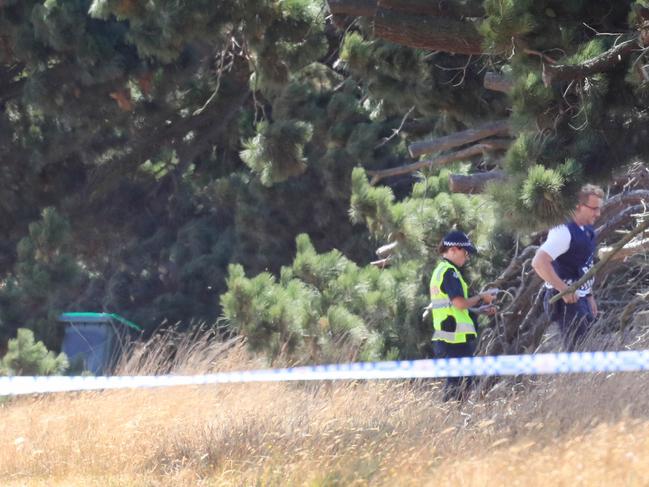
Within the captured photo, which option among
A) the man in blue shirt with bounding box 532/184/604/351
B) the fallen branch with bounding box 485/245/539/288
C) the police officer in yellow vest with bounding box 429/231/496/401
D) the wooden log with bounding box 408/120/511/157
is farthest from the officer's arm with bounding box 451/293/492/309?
the wooden log with bounding box 408/120/511/157

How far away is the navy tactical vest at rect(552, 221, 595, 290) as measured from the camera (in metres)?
7.29

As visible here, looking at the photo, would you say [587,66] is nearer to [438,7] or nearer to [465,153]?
[438,7]

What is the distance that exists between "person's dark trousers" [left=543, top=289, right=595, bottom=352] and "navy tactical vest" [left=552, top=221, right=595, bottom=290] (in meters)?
0.14

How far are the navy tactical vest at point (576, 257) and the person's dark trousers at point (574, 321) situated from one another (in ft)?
0.47

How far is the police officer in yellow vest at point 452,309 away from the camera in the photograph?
7371mm

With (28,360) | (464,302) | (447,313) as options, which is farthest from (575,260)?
(28,360)

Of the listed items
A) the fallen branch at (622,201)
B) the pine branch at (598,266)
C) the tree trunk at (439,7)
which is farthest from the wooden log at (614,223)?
the tree trunk at (439,7)

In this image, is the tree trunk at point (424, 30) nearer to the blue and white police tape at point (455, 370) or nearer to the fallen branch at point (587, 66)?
the fallen branch at point (587, 66)

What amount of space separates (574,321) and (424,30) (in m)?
2.16

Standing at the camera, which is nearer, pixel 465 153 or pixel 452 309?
pixel 452 309

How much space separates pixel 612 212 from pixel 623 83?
3.10m

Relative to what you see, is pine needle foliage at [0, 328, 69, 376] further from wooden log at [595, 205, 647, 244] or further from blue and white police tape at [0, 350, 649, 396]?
wooden log at [595, 205, 647, 244]

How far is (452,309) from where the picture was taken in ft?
24.5

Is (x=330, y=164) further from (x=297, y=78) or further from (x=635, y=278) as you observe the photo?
(x=635, y=278)
